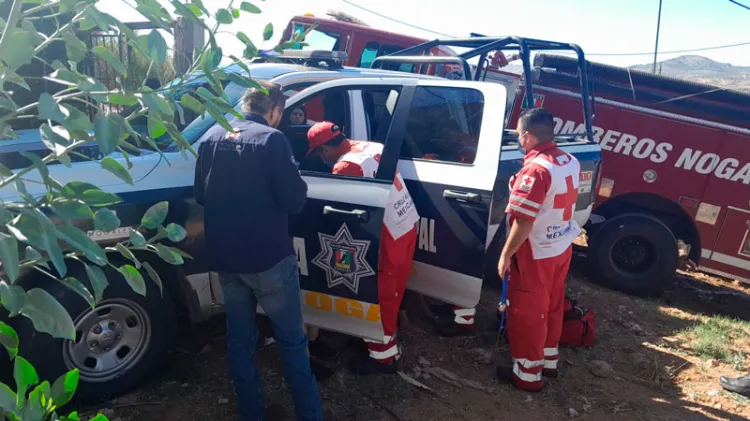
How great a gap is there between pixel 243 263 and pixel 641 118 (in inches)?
200

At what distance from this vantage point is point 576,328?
4.10m

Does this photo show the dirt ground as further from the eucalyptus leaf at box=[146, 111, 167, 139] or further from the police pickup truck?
the eucalyptus leaf at box=[146, 111, 167, 139]

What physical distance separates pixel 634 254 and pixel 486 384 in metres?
3.17

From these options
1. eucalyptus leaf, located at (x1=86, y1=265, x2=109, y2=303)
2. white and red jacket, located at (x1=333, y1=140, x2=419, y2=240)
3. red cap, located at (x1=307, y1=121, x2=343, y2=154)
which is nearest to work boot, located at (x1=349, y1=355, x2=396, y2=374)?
white and red jacket, located at (x1=333, y1=140, x2=419, y2=240)

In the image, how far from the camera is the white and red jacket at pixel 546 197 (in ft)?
10.2

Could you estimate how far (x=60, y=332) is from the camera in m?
0.93

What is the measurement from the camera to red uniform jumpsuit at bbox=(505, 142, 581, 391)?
3121 millimetres

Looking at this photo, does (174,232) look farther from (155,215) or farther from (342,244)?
(342,244)

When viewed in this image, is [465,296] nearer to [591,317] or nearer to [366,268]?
[366,268]

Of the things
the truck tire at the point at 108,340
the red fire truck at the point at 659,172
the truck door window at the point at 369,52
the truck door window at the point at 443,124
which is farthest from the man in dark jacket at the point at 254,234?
the truck door window at the point at 369,52

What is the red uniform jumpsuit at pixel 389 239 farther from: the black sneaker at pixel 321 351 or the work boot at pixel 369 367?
the black sneaker at pixel 321 351

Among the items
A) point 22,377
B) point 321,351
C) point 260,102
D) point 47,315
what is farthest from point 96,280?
point 321,351

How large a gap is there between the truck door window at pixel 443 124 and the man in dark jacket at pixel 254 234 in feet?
3.80

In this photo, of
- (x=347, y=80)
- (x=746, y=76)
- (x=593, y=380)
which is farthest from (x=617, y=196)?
(x=746, y=76)
